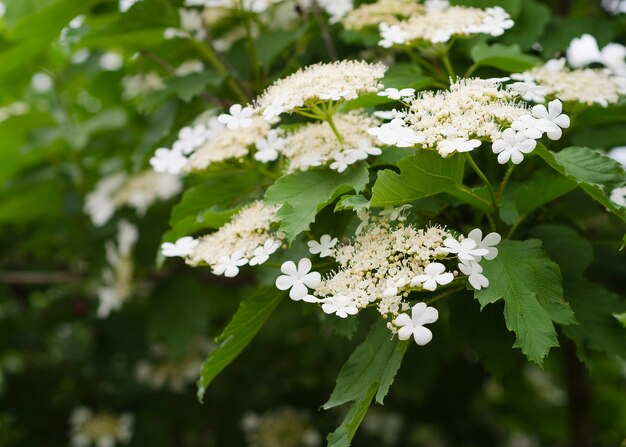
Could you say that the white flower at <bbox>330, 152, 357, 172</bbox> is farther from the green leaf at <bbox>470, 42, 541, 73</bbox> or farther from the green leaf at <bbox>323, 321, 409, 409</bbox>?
the green leaf at <bbox>470, 42, 541, 73</bbox>

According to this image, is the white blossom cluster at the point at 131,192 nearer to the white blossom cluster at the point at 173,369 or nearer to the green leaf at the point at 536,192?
the white blossom cluster at the point at 173,369

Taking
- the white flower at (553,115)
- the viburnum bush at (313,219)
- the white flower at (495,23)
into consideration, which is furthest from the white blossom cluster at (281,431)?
the white flower at (553,115)

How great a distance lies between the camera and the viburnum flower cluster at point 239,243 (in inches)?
49.8

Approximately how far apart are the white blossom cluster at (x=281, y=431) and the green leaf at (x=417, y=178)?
5.76 feet

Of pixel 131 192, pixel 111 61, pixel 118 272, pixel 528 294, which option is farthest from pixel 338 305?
pixel 111 61

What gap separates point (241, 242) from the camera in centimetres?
130

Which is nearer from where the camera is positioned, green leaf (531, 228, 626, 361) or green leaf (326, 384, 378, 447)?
green leaf (326, 384, 378, 447)

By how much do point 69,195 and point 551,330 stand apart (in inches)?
80.6

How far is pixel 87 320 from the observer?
3072mm

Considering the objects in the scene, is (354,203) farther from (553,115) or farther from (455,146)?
(553,115)

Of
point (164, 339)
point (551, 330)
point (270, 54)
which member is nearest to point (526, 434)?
point (164, 339)

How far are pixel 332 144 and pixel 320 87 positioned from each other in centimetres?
14

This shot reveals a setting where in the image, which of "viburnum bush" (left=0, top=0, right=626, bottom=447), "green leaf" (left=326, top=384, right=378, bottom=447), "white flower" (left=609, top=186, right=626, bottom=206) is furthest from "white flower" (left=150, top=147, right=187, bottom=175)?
"white flower" (left=609, top=186, right=626, bottom=206)

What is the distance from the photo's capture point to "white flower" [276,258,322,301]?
1.16 metres
